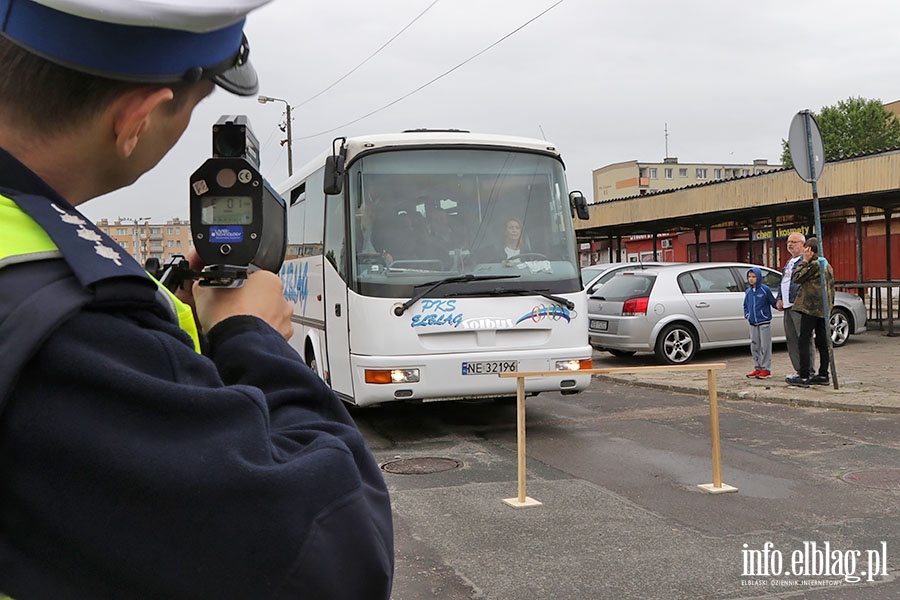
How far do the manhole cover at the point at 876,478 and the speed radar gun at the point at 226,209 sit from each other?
629cm

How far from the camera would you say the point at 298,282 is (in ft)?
38.7

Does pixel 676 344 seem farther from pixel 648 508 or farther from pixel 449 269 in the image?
pixel 648 508

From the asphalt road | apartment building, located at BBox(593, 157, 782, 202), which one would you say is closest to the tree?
apartment building, located at BBox(593, 157, 782, 202)

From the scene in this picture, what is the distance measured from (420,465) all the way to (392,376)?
1.16 meters

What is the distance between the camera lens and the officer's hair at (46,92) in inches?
33.9

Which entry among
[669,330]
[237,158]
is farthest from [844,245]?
[237,158]

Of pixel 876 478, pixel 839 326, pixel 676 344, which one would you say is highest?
pixel 839 326

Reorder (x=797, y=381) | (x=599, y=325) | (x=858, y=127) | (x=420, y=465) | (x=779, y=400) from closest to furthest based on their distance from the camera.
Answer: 1. (x=420, y=465)
2. (x=779, y=400)
3. (x=797, y=381)
4. (x=599, y=325)
5. (x=858, y=127)

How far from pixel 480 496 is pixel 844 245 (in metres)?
29.0

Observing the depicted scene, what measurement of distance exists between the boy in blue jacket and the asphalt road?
8.20 feet

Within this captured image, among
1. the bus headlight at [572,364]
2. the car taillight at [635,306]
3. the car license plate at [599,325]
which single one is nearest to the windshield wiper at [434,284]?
the bus headlight at [572,364]

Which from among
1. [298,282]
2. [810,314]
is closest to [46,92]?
[298,282]

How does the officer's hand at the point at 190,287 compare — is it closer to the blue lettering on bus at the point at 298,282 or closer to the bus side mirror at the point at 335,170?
the bus side mirror at the point at 335,170

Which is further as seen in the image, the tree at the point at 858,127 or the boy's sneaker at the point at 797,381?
the tree at the point at 858,127
